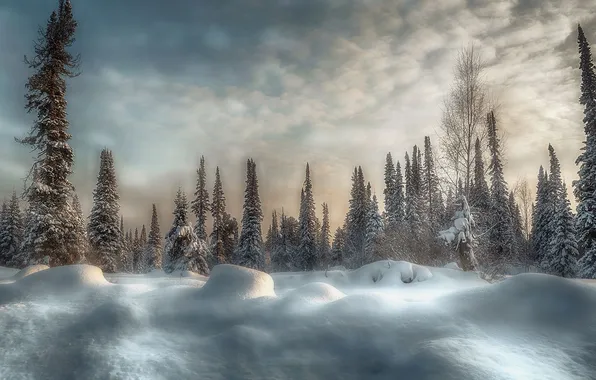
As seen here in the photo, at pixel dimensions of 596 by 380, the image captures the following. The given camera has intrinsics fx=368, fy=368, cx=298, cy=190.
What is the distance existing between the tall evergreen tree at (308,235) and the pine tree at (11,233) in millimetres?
34000

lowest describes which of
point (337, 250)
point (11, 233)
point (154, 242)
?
point (337, 250)

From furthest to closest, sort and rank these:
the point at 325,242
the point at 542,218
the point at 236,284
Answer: the point at 325,242
the point at 542,218
the point at 236,284

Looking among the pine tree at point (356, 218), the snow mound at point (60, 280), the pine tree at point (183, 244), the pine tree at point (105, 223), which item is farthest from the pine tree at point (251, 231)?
the snow mound at point (60, 280)

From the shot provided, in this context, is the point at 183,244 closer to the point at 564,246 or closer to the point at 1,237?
the point at 1,237

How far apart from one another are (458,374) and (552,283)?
2.32 meters

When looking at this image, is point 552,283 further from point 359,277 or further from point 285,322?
point 359,277

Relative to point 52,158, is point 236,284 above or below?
below

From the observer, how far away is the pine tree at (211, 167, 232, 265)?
140 feet

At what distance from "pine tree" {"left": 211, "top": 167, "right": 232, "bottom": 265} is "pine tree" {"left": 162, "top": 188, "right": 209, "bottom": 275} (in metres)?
7.95

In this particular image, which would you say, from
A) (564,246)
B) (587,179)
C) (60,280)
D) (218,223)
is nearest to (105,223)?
(218,223)

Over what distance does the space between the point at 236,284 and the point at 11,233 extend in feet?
162

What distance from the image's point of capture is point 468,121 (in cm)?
1633

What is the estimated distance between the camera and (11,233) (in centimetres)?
4241

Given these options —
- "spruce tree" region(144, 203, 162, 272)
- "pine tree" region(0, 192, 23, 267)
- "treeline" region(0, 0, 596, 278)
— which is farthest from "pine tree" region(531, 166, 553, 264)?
"pine tree" region(0, 192, 23, 267)
